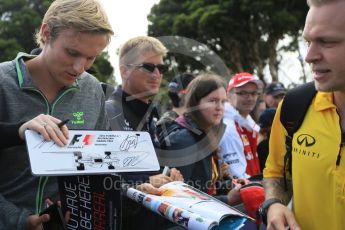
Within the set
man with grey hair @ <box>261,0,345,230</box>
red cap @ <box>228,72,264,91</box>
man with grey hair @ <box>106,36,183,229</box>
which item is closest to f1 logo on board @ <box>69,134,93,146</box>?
man with grey hair @ <box>261,0,345,230</box>

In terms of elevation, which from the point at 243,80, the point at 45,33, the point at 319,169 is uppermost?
the point at 45,33

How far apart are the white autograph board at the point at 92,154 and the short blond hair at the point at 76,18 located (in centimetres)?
58

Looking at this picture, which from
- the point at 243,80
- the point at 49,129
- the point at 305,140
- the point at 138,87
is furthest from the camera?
the point at 243,80

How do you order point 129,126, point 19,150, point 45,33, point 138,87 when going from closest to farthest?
point 19,150 < point 45,33 < point 129,126 < point 138,87

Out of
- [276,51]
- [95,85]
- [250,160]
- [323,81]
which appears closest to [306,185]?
[323,81]

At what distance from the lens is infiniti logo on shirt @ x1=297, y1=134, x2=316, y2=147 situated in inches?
71.4

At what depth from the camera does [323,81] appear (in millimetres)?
1757

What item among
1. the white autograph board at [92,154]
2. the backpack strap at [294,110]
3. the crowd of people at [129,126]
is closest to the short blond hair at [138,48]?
the crowd of people at [129,126]

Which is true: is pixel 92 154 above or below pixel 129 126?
above

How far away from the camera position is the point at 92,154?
178 cm

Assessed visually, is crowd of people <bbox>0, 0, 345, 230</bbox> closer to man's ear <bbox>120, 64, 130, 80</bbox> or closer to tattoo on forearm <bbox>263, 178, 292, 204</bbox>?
tattoo on forearm <bbox>263, 178, 292, 204</bbox>

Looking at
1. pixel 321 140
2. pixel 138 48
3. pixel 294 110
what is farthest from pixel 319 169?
pixel 138 48

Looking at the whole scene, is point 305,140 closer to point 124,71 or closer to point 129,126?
point 129,126

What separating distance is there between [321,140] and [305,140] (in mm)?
74
